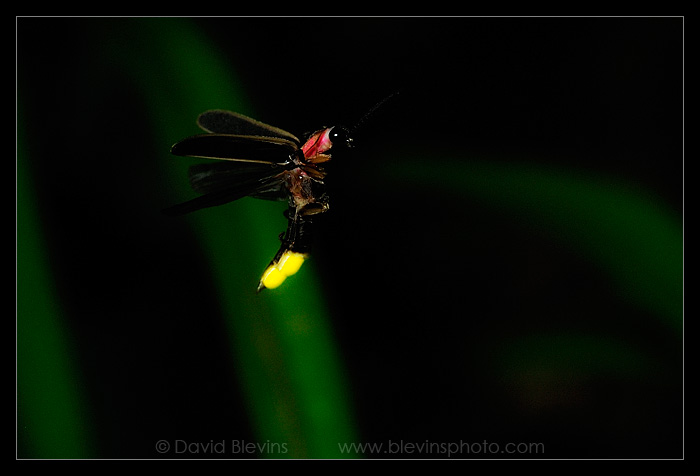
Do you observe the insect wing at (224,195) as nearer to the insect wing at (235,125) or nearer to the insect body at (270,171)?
the insect body at (270,171)

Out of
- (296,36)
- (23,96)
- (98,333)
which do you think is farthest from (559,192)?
(23,96)

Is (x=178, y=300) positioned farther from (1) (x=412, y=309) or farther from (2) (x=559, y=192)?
(2) (x=559, y=192)

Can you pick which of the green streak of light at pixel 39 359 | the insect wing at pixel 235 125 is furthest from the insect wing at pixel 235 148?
the green streak of light at pixel 39 359

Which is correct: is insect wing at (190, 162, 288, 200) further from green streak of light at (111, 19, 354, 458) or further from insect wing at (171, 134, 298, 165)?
green streak of light at (111, 19, 354, 458)

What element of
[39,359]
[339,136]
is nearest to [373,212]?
[339,136]

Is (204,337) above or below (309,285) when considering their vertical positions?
below

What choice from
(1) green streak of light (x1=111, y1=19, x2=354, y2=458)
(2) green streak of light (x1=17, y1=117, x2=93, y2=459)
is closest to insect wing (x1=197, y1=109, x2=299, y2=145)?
(1) green streak of light (x1=111, y1=19, x2=354, y2=458)

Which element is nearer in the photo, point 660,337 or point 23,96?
point 23,96
